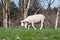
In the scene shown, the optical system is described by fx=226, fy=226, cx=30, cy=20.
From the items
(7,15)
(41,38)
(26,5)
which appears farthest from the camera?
(7,15)

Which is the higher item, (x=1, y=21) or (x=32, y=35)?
(x=32, y=35)

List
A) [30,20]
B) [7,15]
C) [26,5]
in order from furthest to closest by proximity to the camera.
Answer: [7,15], [26,5], [30,20]

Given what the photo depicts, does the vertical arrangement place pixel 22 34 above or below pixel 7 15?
above

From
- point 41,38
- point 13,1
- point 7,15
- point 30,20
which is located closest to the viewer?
point 41,38

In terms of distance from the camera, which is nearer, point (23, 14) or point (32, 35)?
point (32, 35)

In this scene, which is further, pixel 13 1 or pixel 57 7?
pixel 13 1

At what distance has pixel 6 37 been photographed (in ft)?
39.0

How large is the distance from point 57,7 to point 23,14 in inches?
176

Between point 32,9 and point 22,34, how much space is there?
19.1 m

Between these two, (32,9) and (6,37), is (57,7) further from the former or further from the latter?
(6,37)

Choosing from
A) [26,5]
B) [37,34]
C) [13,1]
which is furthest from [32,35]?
[13,1]

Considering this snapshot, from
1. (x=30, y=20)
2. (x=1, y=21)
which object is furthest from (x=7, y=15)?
(x=30, y=20)

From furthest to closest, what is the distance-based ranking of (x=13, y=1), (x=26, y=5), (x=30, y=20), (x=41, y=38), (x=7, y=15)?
(x=13, y=1) < (x=7, y=15) < (x=26, y=5) < (x=30, y=20) < (x=41, y=38)

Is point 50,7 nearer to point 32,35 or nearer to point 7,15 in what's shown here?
point 7,15
